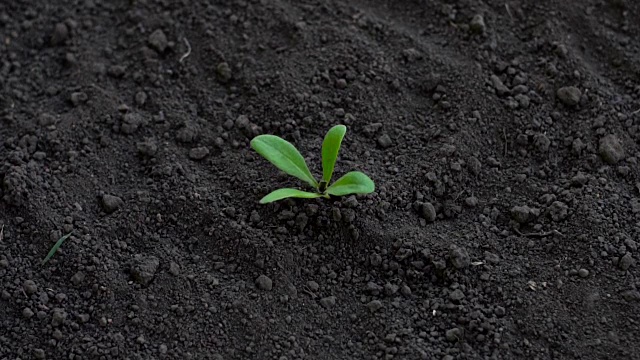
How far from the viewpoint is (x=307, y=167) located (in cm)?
188

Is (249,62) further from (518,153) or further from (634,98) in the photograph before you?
(634,98)

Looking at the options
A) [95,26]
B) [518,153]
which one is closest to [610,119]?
[518,153]

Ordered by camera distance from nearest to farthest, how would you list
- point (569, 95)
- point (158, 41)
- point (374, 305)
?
1. point (374, 305)
2. point (569, 95)
3. point (158, 41)

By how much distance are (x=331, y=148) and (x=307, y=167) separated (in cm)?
9

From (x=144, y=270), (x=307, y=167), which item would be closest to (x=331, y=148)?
(x=307, y=167)

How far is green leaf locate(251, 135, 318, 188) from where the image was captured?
1815 mm

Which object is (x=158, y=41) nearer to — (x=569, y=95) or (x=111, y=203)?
(x=111, y=203)

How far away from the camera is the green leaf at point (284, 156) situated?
182 cm

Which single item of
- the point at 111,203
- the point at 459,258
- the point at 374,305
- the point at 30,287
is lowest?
the point at 30,287

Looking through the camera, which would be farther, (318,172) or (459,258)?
(318,172)

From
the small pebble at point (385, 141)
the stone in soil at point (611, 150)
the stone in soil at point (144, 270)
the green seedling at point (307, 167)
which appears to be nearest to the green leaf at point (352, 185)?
the green seedling at point (307, 167)

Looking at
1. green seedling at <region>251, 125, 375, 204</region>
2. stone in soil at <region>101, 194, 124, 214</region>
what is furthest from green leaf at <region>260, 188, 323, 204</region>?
stone in soil at <region>101, 194, 124, 214</region>

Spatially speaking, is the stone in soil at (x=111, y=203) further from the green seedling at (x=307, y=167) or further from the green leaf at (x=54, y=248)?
the green seedling at (x=307, y=167)

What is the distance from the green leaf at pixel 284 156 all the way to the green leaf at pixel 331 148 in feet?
0.13
